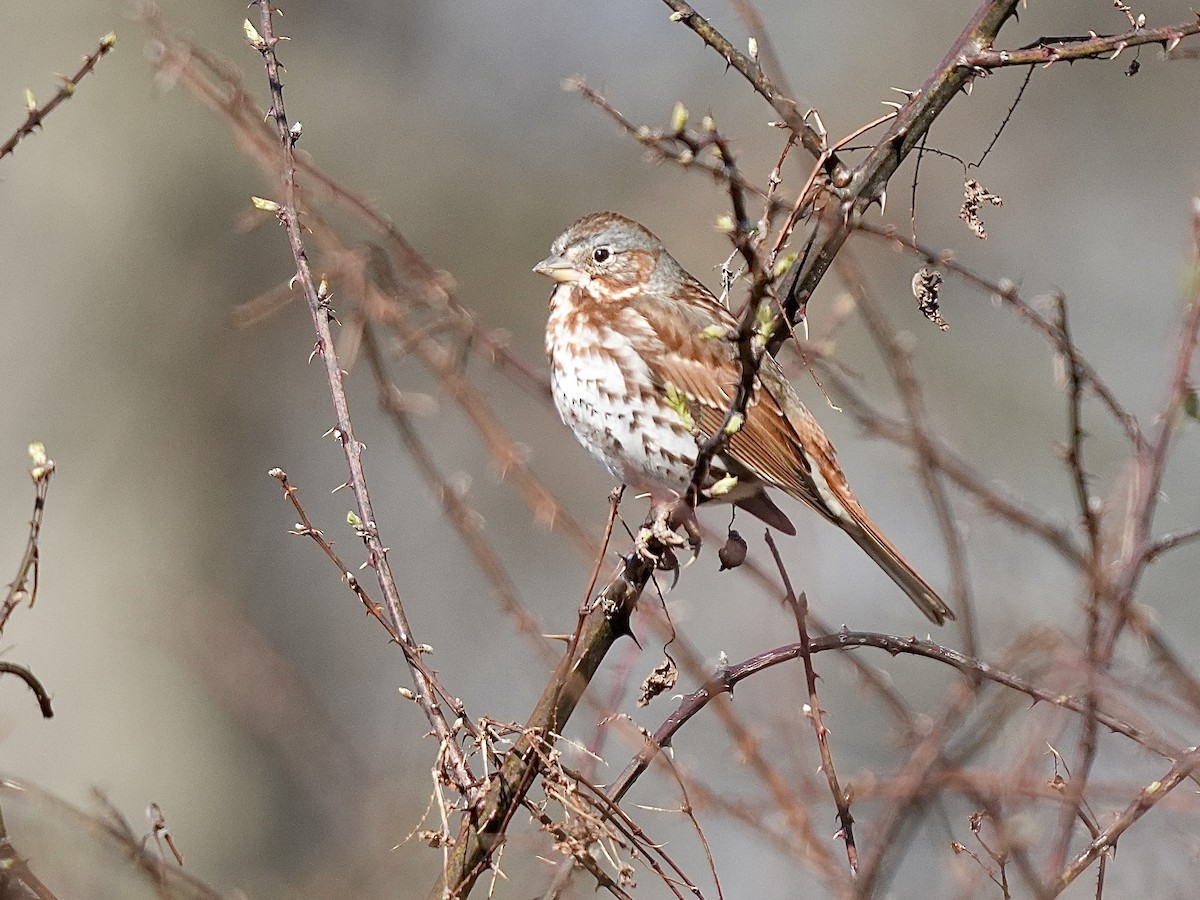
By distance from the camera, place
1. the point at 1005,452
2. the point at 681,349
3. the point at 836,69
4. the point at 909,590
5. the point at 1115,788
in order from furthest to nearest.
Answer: the point at 836,69
the point at 1005,452
the point at 681,349
the point at 909,590
the point at 1115,788

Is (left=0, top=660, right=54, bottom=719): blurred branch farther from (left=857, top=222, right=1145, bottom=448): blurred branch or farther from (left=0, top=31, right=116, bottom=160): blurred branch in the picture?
(left=857, top=222, right=1145, bottom=448): blurred branch

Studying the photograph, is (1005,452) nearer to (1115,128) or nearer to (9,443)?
(1115,128)

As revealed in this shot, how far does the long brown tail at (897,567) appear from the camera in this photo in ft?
11.8

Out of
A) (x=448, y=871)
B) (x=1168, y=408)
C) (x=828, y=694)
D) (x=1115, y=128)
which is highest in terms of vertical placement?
(x=1115, y=128)

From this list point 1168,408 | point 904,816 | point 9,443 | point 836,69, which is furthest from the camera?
point 836,69

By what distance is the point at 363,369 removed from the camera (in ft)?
29.6

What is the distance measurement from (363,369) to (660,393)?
5480 mm

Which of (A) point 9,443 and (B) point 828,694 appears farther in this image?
(B) point 828,694

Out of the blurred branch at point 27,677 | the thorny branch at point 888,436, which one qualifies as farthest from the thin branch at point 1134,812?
the blurred branch at point 27,677

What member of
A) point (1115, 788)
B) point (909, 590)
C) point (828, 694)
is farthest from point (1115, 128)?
point (1115, 788)

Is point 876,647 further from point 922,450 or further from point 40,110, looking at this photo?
point 40,110

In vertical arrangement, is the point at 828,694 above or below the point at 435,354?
above

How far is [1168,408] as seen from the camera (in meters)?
2.13

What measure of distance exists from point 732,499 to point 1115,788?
1.28m
